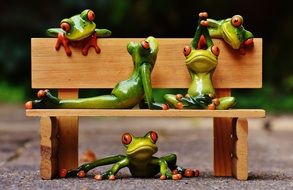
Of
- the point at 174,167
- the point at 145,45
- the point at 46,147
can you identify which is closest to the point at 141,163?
the point at 174,167

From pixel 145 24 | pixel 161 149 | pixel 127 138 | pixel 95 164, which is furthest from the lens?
pixel 145 24

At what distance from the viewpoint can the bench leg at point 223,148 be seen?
3.79 metres

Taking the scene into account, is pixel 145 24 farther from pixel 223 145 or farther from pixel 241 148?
pixel 241 148

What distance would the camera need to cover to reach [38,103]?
137 inches

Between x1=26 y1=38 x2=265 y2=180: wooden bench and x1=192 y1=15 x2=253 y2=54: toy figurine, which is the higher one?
x1=192 y1=15 x2=253 y2=54: toy figurine

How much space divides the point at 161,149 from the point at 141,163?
220cm

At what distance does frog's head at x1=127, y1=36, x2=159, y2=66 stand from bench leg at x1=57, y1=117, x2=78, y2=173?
0.50 meters

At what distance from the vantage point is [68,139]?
12.5 feet

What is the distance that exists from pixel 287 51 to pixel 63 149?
26.8ft

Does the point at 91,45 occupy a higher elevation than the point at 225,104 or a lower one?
higher

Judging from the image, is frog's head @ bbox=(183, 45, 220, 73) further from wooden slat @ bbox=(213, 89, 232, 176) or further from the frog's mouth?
the frog's mouth

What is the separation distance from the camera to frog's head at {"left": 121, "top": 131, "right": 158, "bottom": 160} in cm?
→ 345

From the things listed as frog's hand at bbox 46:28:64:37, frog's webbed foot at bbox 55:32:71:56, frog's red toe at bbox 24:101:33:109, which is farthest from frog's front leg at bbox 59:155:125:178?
frog's hand at bbox 46:28:64:37

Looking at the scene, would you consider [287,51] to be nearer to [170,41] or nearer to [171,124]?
[171,124]
